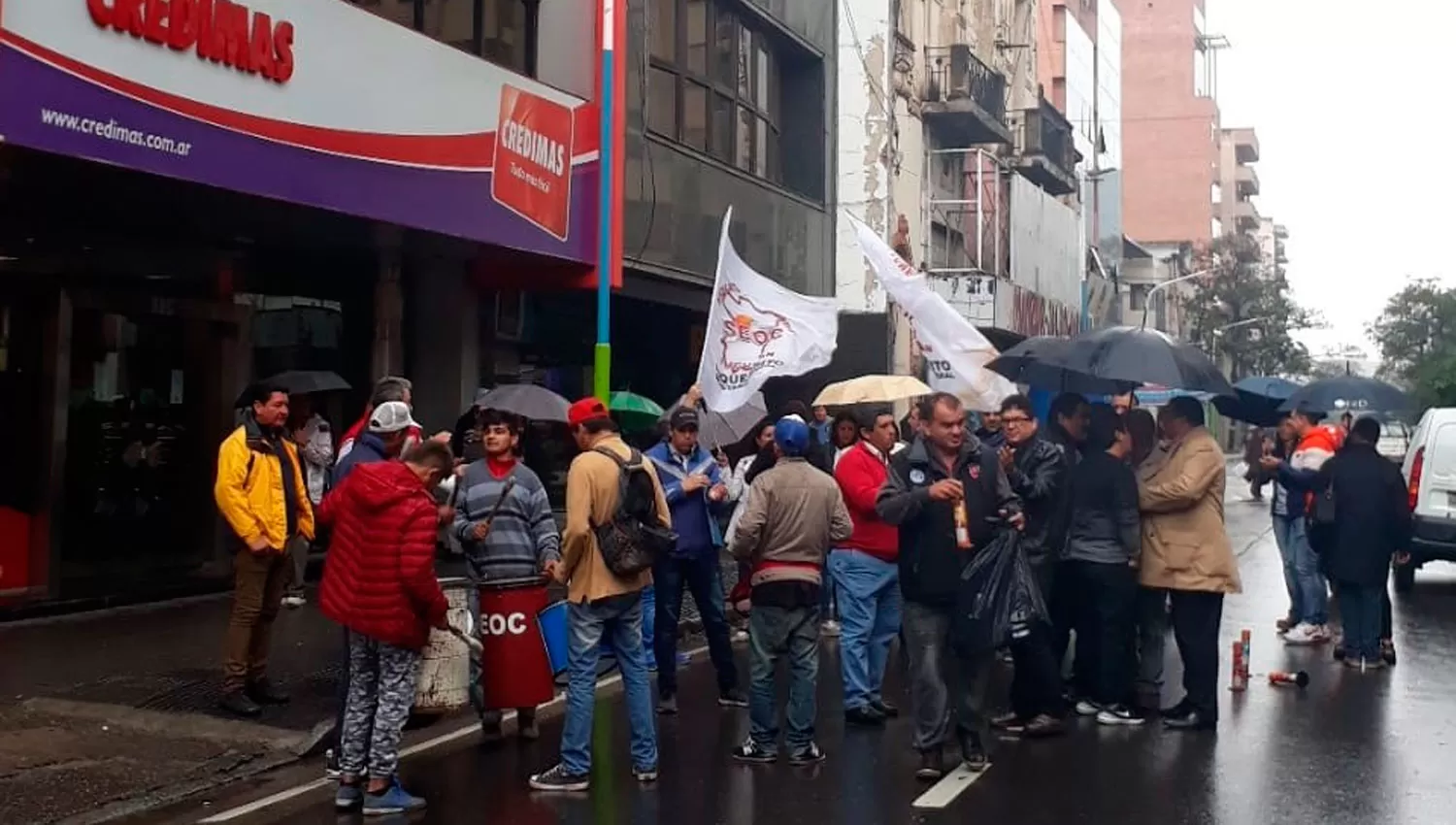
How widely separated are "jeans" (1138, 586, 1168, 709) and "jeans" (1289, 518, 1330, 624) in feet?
12.5

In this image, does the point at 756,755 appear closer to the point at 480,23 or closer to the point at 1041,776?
the point at 1041,776

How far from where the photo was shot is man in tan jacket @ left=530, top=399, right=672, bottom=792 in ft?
24.5

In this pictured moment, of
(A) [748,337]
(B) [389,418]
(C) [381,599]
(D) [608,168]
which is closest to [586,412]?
(B) [389,418]

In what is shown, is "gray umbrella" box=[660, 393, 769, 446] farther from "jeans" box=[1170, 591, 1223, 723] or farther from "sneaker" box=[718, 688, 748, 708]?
"jeans" box=[1170, 591, 1223, 723]

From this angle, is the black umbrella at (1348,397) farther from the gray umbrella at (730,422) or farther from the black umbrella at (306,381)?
the black umbrella at (306,381)

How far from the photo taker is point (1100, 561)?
9.07 m

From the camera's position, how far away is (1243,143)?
3949 inches

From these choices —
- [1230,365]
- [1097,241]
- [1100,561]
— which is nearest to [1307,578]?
[1100,561]

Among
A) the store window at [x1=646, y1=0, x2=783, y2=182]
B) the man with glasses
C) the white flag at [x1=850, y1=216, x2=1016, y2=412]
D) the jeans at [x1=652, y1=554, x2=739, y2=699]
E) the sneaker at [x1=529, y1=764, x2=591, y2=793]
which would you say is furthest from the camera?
the store window at [x1=646, y1=0, x2=783, y2=182]

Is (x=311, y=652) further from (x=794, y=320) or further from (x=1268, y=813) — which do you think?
(x=1268, y=813)

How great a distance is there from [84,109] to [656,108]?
897cm

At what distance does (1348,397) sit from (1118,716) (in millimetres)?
4571

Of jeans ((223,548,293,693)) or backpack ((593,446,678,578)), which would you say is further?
jeans ((223,548,293,693))

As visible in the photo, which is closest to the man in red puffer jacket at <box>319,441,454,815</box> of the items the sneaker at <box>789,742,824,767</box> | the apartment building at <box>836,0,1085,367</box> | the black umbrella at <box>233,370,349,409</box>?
the sneaker at <box>789,742,824,767</box>
